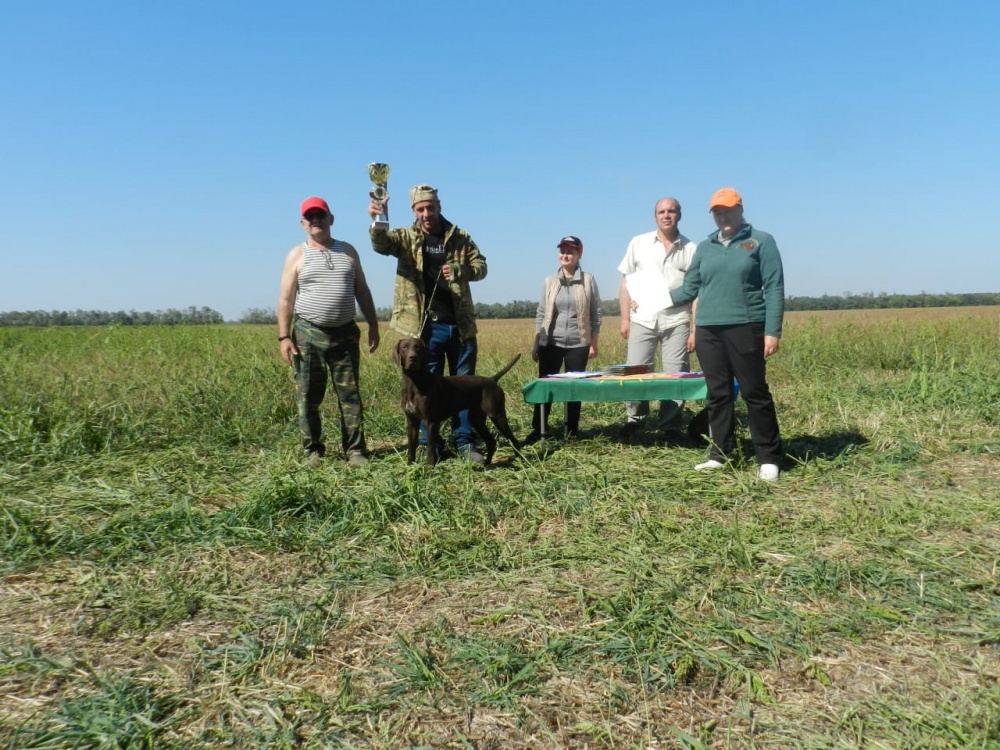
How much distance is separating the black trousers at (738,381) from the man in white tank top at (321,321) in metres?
2.65

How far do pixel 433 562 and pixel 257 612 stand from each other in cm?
86

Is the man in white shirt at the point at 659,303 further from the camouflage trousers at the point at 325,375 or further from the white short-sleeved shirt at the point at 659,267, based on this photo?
the camouflage trousers at the point at 325,375

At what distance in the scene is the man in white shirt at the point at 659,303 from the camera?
235 inches

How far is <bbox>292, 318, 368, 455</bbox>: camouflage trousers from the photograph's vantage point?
5137 millimetres

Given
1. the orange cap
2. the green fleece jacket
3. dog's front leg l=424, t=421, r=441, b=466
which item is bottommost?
dog's front leg l=424, t=421, r=441, b=466

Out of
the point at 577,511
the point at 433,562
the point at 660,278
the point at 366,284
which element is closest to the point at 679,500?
the point at 577,511

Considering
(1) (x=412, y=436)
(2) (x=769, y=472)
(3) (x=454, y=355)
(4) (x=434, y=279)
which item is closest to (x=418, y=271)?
(4) (x=434, y=279)

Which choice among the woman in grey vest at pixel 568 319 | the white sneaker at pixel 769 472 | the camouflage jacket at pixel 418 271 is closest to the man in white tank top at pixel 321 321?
the camouflage jacket at pixel 418 271

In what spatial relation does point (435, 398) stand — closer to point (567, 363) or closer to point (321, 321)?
point (321, 321)

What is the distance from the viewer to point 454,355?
5.68 metres

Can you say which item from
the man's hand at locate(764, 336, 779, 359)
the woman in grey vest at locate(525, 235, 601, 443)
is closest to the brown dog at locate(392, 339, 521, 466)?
the woman in grey vest at locate(525, 235, 601, 443)

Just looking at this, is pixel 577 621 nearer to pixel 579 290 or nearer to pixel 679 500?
pixel 679 500

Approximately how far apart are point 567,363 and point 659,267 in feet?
4.08

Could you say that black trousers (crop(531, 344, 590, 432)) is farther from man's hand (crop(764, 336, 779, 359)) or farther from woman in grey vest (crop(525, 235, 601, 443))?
man's hand (crop(764, 336, 779, 359))
